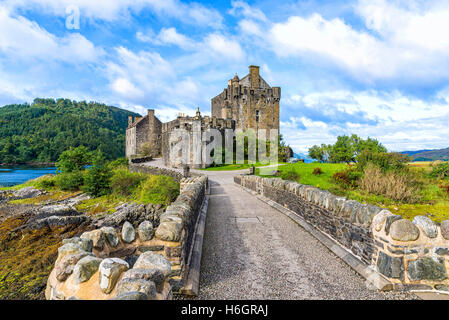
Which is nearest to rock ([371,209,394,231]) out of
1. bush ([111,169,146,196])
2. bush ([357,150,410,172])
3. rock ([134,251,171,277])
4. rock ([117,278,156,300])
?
rock ([134,251,171,277])

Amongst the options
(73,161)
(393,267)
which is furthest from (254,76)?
(393,267)

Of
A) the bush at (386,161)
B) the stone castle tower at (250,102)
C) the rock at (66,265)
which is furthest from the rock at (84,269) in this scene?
the stone castle tower at (250,102)

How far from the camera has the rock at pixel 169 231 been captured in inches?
138

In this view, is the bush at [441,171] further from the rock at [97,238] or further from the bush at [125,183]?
the bush at [125,183]

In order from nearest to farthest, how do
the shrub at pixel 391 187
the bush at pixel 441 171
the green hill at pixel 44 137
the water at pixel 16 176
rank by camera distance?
the shrub at pixel 391 187, the bush at pixel 441 171, the water at pixel 16 176, the green hill at pixel 44 137

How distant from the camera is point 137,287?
2049 mm

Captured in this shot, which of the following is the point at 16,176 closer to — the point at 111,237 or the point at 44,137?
the point at 44,137

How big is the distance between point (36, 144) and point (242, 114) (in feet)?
172

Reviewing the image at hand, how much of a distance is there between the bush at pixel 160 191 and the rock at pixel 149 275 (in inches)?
559

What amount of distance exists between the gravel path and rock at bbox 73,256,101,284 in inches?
62.2

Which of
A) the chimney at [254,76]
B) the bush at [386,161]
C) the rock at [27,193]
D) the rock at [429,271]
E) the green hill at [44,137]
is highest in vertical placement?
the chimney at [254,76]

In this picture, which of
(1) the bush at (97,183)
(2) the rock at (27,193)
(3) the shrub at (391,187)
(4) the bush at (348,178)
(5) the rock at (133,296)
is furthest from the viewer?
(2) the rock at (27,193)
